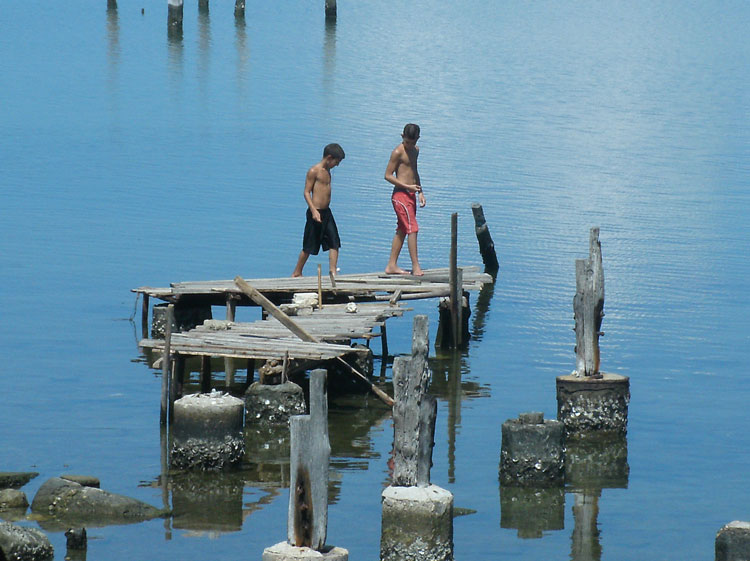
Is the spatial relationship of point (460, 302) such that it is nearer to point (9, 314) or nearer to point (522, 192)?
point (9, 314)

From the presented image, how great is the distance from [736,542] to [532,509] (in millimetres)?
2564

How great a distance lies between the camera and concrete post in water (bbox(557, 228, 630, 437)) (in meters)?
→ 13.9

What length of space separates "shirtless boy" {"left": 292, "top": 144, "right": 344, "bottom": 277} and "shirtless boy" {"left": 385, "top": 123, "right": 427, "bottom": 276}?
0.82m

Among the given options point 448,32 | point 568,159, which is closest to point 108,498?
point 568,159

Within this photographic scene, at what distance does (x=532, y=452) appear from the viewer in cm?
1272

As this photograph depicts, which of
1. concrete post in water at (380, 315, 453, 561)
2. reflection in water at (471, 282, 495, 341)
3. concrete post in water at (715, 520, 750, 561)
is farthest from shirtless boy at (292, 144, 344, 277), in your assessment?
concrete post in water at (715, 520, 750, 561)

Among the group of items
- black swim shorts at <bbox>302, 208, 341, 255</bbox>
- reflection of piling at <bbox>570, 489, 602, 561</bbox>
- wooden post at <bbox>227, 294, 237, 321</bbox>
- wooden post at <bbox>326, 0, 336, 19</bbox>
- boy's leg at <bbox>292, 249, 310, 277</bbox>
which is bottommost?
reflection of piling at <bbox>570, 489, 602, 561</bbox>

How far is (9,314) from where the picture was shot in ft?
64.7

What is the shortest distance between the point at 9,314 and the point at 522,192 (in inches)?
526

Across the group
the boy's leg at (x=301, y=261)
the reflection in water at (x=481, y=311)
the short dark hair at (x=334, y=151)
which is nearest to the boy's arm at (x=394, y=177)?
the short dark hair at (x=334, y=151)

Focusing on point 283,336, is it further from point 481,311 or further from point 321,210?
point 481,311

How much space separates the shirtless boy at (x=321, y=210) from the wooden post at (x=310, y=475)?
8720 millimetres

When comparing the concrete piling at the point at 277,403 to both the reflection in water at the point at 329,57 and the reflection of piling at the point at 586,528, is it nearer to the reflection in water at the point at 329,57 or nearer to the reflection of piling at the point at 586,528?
the reflection of piling at the point at 586,528

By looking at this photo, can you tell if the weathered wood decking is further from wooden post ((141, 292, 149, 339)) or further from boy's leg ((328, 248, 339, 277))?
wooden post ((141, 292, 149, 339))
